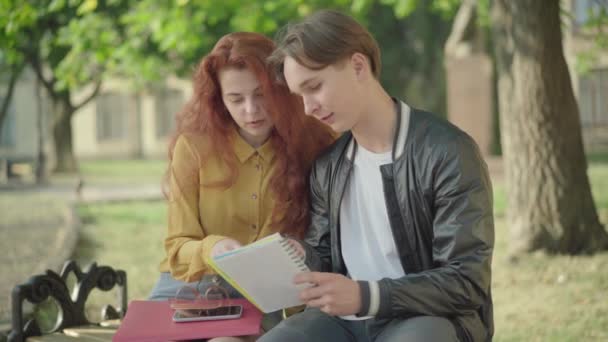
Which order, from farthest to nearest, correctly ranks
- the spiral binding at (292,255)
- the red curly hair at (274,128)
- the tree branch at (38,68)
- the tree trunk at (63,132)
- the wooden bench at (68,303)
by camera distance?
the tree trunk at (63,132) → the tree branch at (38,68) → the wooden bench at (68,303) → the red curly hair at (274,128) → the spiral binding at (292,255)

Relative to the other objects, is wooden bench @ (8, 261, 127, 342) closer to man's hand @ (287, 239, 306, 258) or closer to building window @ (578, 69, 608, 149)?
man's hand @ (287, 239, 306, 258)

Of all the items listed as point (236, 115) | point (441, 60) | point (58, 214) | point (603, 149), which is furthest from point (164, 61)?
point (236, 115)

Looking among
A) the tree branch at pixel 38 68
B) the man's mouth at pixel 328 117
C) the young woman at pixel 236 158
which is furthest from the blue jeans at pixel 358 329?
the tree branch at pixel 38 68

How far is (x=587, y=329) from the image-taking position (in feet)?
18.6

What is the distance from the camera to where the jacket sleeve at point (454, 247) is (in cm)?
277

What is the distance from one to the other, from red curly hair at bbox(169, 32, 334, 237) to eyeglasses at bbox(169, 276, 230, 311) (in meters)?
0.33

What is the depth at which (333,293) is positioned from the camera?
271cm

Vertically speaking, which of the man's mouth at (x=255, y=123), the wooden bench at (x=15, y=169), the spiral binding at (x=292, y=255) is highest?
the man's mouth at (x=255, y=123)

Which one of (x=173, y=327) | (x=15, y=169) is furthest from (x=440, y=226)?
(x=15, y=169)

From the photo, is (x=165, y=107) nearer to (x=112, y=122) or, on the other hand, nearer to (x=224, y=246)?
(x=112, y=122)

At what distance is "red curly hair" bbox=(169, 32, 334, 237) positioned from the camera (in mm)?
3494

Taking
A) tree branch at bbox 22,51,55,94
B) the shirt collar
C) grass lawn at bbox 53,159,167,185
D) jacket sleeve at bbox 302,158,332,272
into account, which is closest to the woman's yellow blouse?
the shirt collar

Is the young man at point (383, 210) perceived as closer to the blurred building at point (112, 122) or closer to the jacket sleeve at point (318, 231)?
the jacket sleeve at point (318, 231)

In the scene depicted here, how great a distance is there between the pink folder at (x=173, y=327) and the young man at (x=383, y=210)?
0.19m
